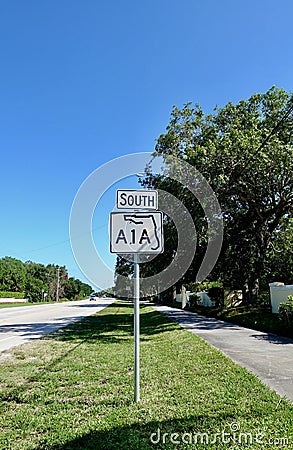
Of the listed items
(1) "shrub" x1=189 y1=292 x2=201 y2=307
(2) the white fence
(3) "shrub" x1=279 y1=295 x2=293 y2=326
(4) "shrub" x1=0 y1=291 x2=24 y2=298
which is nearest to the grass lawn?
(3) "shrub" x1=279 y1=295 x2=293 y2=326

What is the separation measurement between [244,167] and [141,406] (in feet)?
41.9

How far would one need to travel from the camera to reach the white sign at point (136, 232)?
16.1 ft

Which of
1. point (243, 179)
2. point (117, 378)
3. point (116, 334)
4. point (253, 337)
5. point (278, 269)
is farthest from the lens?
point (278, 269)

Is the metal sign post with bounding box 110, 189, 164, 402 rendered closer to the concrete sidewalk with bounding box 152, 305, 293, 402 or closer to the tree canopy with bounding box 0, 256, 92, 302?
the concrete sidewalk with bounding box 152, 305, 293, 402

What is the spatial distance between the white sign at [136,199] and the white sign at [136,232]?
0.14m

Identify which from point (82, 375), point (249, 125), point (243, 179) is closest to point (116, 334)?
point (82, 375)

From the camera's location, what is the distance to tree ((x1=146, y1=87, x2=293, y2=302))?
50.2ft

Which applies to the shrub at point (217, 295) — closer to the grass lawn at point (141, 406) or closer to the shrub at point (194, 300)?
the shrub at point (194, 300)

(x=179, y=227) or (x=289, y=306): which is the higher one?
(x=179, y=227)

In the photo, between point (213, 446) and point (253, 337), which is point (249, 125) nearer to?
point (253, 337)

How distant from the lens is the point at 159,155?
1848cm

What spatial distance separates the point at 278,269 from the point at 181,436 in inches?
732

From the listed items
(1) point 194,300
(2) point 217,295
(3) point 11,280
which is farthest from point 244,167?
(3) point 11,280

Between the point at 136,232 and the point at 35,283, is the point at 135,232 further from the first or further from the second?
the point at 35,283
